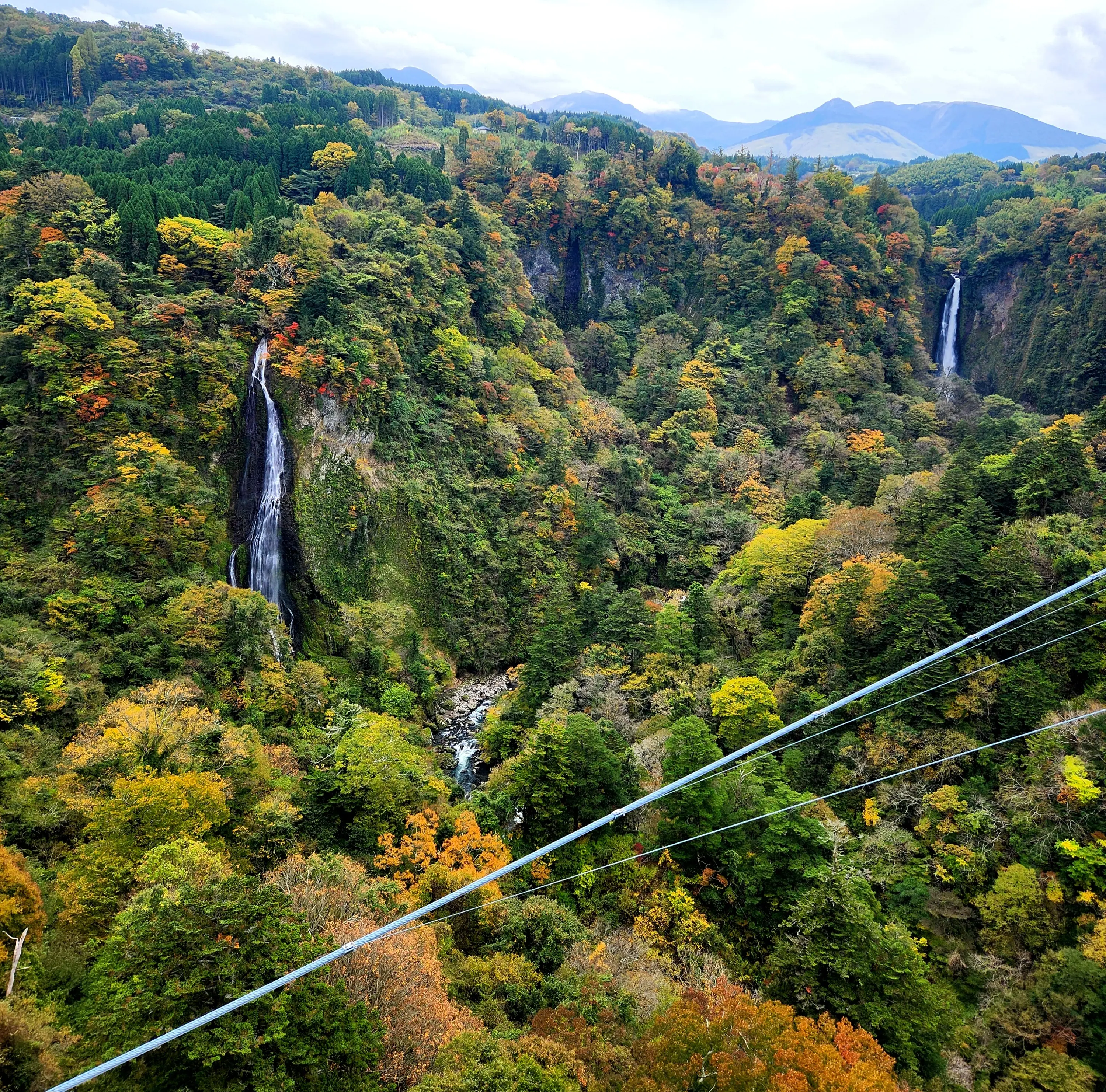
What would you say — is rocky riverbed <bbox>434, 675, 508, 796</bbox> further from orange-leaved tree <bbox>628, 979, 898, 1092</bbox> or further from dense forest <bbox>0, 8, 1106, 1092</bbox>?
orange-leaved tree <bbox>628, 979, 898, 1092</bbox>

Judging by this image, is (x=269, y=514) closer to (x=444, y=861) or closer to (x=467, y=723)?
(x=467, y=723)

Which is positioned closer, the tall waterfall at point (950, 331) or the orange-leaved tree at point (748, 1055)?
the orange-leaved tree at point (748, 1055)

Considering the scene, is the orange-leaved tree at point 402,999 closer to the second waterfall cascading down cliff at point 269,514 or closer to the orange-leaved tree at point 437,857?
the orange-leaved tree at point 437,857

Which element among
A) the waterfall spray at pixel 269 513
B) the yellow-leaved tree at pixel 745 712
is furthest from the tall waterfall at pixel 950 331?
the waterfall spray at pixel 269 513

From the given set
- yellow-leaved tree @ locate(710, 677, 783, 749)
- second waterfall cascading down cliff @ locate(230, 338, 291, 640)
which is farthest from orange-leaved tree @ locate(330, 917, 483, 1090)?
second waterfall cascading down cliff @ locate(230, 338, 291, 640)

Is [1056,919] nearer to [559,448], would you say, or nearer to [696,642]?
[696,642]

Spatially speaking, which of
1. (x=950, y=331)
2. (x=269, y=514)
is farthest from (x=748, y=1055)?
(x=950, y=331)
